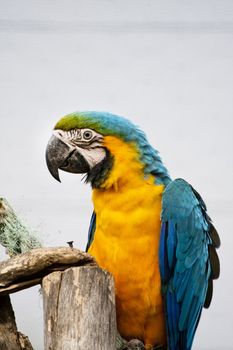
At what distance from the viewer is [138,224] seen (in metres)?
1.21

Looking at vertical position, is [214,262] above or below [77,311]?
above

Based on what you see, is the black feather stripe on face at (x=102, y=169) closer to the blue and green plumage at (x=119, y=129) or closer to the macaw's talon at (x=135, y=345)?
the blue and green plumage at (x=119, y=129)

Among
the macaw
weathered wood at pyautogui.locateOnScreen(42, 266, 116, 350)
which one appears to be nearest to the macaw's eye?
the macaw

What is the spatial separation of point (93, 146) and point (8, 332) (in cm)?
42

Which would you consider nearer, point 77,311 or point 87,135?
point 77,311

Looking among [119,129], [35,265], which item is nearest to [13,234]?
[35,265]

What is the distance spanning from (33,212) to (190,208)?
0.70 m

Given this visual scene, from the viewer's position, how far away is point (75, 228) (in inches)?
69.7

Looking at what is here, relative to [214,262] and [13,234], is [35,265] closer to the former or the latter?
[13,234]

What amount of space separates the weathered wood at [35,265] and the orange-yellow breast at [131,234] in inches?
8.1

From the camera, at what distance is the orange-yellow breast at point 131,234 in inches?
47.8

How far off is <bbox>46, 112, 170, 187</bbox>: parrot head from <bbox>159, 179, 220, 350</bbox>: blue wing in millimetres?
115

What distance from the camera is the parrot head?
3.98 feet

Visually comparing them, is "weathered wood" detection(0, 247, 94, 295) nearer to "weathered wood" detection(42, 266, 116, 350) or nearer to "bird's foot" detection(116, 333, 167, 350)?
"weathered wood" detection(42, 266, 116, 350)
